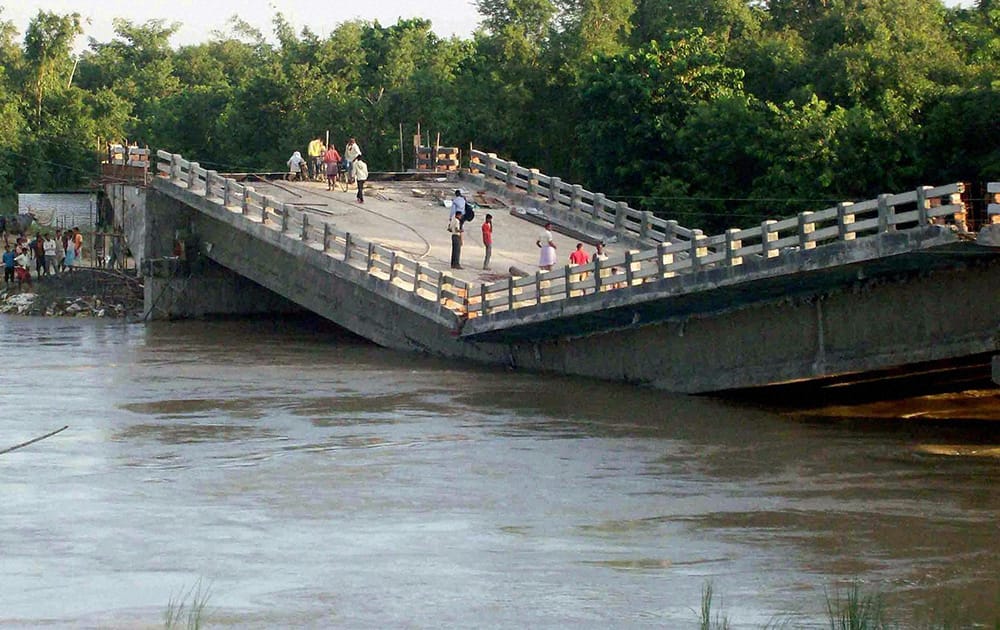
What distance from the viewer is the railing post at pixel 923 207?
76.3 ft

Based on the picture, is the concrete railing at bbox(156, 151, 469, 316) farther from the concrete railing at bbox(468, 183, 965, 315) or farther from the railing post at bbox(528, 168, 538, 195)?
the railing post at bbox(528, 168, 538, 195)

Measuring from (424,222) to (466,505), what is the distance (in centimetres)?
2124

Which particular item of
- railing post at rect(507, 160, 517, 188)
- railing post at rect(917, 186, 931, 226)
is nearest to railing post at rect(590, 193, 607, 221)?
railing post at rect(507, 160, 517, 188)

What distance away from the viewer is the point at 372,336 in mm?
36219

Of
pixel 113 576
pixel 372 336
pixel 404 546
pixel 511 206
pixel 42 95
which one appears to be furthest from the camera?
pixel 42 95

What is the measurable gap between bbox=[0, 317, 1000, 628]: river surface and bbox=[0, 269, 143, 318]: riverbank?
13034mm

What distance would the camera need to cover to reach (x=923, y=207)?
23312 mm

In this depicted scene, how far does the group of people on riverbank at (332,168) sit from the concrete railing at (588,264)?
279 centimetres

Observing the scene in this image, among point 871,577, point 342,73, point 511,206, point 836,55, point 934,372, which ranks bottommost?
point 871,577

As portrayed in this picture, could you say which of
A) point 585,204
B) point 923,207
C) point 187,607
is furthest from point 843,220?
point 585,204

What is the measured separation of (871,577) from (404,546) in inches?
194

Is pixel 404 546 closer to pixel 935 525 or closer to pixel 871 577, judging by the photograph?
pixel 871 577

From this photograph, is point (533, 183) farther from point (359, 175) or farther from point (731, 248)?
point (731, 248)

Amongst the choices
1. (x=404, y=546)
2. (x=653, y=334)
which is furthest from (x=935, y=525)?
(x=653, y=334)
